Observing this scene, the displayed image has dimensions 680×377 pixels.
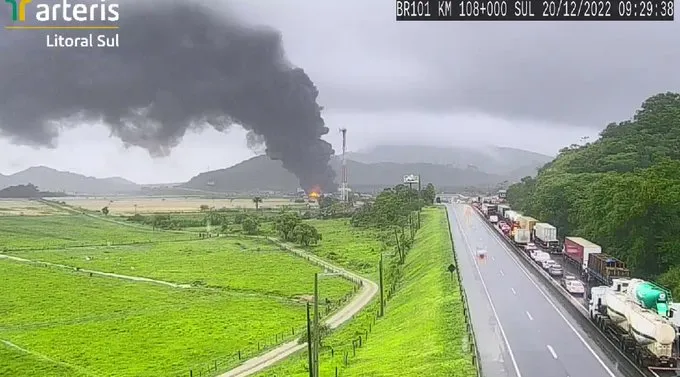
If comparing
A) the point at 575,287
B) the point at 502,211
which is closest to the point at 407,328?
the point at 575,287

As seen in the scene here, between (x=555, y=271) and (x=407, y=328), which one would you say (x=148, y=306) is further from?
(x=555, y=271)

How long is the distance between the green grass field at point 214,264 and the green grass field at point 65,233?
804 centimetres

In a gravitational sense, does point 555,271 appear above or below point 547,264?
below

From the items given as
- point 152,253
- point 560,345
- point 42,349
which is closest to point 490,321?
point 560,345

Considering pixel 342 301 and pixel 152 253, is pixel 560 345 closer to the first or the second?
pixel 342 301

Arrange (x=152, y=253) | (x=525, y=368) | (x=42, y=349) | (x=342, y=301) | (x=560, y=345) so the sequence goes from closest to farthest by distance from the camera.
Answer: (x=525, y=368) → (x=560, y=345) → (x=42, y=349) → (x=342, y=301) → (x=152, y=253)

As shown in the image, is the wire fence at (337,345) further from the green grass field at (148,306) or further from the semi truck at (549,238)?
the semi truck at (549,238)

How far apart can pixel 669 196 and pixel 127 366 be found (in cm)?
3507

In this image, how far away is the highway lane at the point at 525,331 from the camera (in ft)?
81.7

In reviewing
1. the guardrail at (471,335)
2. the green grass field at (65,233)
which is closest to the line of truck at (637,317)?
the guardrail at (471,335)

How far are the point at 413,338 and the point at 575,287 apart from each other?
12843mm

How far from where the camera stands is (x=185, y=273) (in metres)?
72.7

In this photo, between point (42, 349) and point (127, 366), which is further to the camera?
point (42, 349)

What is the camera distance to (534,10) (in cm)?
2284
